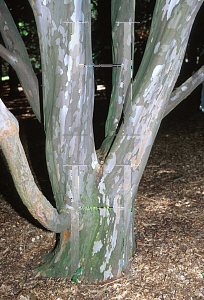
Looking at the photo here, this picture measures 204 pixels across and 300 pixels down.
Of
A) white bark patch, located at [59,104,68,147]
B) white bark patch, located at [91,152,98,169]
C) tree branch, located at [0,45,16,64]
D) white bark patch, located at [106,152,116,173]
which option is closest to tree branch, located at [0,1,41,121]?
tree branch, located at [0,45,16,64]

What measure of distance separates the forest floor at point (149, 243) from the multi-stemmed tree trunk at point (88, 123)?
0.17m

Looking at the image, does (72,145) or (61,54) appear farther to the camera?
(72,145)

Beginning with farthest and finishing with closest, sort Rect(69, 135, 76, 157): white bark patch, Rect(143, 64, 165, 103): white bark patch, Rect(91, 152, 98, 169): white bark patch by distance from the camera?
Rect(91, 152, 98, 169): white bark patch
Rect(69, 135, 76, 157): white bark patch
Rect(143, 64, 165, 103): white bark patch

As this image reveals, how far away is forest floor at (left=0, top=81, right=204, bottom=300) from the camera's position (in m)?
2.65

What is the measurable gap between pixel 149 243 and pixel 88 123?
5.12 ft

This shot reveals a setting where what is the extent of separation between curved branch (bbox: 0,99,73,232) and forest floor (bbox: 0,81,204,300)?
0.70m

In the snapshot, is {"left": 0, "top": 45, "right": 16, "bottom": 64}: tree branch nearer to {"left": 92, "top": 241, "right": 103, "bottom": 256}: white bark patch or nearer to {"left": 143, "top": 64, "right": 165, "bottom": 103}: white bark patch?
{"left": 143, "top": 64, "right": 165, "bottom": 103}: white bark patch

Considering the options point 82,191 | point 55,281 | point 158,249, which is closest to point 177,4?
point 82,191

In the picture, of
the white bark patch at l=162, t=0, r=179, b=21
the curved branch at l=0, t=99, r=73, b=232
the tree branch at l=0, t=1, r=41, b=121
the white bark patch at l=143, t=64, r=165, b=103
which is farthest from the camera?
the tree branch at l=0, t=1, r=41, b=121

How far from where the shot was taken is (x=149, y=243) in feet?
10.8

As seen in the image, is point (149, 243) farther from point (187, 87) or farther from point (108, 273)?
point (187, 87)

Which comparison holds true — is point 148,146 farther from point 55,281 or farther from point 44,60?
point 55,281

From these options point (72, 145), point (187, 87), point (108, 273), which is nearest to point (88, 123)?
point (72, 145)

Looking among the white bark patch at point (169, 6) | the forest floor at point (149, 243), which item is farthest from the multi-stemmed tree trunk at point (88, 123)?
the forest floor at point (149, 243)
